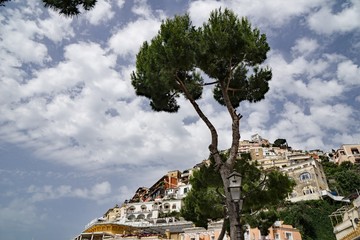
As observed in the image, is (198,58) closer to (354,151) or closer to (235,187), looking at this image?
(235,187)

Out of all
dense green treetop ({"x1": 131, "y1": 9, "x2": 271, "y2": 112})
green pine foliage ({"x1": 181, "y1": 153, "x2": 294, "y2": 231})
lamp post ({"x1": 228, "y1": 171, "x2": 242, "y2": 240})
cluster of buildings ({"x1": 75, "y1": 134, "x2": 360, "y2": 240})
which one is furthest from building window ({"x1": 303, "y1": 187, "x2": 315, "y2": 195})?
lamp post ({"x1": 228, "y1": 171, "x2": 242, "y2": 240})

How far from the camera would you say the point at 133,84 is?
1224cm

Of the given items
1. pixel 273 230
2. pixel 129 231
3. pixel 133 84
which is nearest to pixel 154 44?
pixel 133 84

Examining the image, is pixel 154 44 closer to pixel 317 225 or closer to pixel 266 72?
pixel 266 72

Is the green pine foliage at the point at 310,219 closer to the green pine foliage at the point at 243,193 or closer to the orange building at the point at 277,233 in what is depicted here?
the orange building at the point at 277,233

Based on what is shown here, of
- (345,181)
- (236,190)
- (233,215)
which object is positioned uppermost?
(345,181)

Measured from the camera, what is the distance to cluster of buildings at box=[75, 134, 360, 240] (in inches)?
1160

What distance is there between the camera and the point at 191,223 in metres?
36.9

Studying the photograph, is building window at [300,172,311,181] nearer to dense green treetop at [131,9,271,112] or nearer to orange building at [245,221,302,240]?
orange building at [245,221,302,240]

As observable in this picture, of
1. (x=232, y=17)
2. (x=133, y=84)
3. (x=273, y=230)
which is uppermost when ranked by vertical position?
(x=232, y=17)

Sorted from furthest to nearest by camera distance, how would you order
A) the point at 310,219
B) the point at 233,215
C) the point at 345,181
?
1. the point at 345,181
2. the point at 310,219
3. the point at 233,215

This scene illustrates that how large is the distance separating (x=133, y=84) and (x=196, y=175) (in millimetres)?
4326

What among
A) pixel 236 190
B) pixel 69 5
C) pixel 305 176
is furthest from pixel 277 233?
pixel 69 5

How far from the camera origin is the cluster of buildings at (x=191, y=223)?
29453 mm
